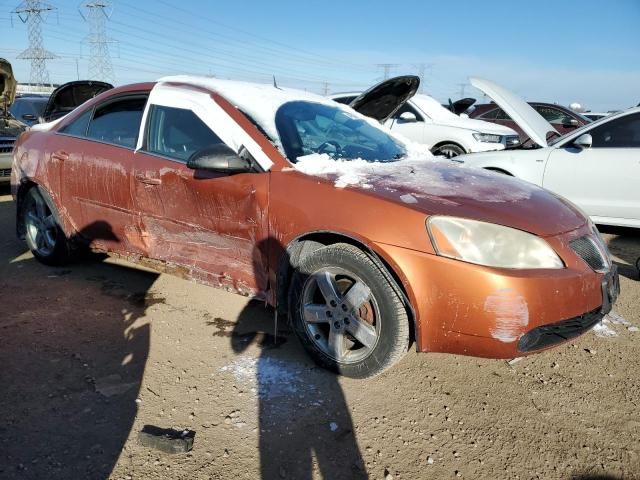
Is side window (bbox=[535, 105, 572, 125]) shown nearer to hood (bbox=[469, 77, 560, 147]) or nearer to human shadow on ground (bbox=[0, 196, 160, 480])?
hood (bbox=[469, 77, 560, 147])

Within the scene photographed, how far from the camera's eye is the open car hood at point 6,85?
322 inches

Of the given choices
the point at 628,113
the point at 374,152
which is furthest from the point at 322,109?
the point at 628,113

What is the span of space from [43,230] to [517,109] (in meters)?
4.66

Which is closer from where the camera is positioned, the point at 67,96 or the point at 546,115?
the point at 67,96

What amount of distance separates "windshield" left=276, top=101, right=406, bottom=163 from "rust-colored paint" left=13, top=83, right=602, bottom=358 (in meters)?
0.23

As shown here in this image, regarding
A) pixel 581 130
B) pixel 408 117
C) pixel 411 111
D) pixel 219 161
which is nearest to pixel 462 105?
pixel 411 111

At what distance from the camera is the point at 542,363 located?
2.95m

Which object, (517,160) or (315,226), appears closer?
Answer: (315,226)

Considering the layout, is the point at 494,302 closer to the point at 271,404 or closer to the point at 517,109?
the point at 271,404

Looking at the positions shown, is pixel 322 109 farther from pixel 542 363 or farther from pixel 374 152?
pixel 542 363

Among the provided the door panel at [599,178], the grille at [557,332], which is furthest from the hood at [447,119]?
the grille at [557,332]

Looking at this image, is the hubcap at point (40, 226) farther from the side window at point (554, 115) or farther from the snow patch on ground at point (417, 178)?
the side window at point (554, 115)

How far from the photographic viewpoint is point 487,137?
8312 mm

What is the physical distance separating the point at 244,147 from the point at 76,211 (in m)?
1.77
